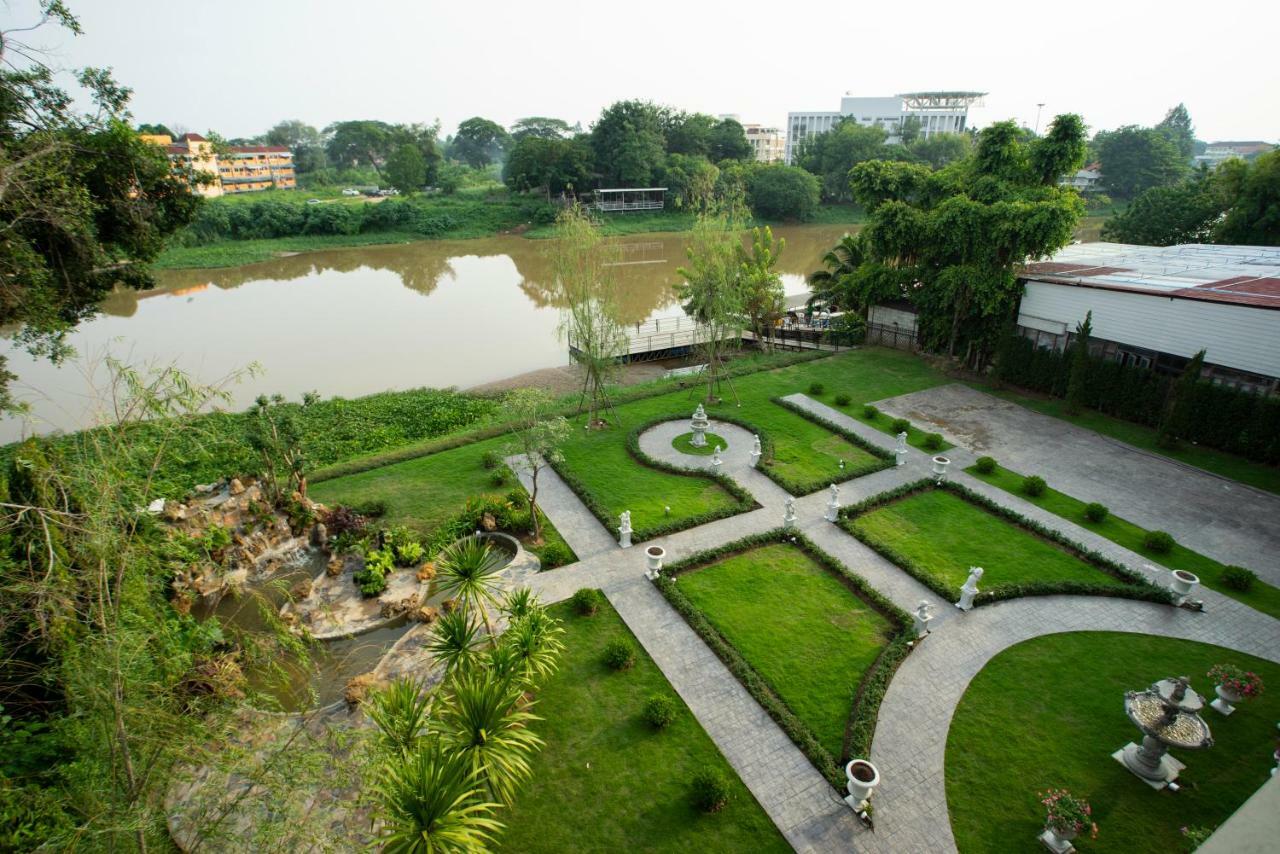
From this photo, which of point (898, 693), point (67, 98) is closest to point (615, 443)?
point (898, 693)

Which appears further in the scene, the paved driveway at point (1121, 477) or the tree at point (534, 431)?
the tree at point (534, 431)

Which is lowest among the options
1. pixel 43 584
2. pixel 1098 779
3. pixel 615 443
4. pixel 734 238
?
pixel 1098 779

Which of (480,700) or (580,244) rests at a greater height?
(580,244)

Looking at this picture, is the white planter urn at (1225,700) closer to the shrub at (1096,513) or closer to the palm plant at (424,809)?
the shrub at (1096,513)

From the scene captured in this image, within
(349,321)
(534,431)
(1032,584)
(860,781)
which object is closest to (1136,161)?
(1032,584)

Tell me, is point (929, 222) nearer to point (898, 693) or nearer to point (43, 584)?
point (898, 693)

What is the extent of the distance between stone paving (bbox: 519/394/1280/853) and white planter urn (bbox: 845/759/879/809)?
0.23 metres

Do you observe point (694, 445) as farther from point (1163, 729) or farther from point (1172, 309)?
point (1172, 309)

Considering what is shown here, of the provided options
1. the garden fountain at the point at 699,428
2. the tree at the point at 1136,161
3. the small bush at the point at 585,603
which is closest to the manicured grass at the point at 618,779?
the small bush at the point at 585,603

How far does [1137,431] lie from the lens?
61.5 ft

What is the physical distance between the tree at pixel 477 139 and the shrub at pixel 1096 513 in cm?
11049

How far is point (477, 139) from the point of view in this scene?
11612cm

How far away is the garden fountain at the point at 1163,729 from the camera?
808 centimetres

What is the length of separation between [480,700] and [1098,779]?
28.6ft
